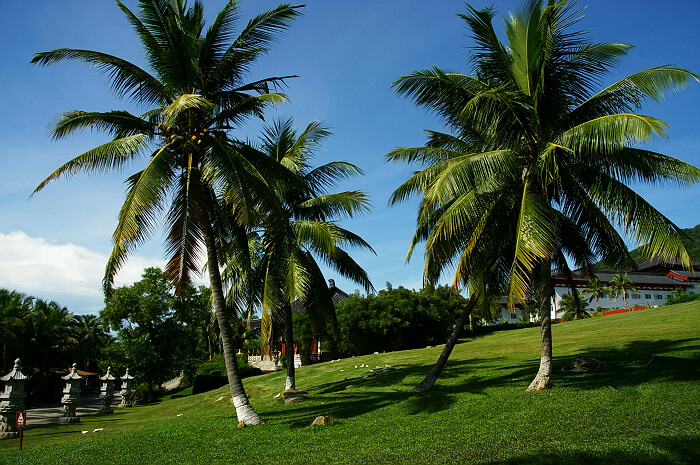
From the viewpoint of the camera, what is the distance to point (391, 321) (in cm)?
3362

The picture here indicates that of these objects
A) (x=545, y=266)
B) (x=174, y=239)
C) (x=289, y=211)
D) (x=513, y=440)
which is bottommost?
(x=513, y=440)

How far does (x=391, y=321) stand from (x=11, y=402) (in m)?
22.6

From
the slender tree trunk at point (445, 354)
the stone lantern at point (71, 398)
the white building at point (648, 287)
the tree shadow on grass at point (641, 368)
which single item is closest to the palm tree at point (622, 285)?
the white building at point (648, 287)

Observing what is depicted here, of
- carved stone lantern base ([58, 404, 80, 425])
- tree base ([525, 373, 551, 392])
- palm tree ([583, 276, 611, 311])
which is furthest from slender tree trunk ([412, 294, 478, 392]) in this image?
palm tree ([583, 276, 611, 311])

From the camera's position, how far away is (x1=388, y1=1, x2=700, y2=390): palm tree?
9.56 meters

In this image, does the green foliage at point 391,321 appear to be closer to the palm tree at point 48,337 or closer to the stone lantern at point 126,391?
Result: the stone lantern at point 126,391

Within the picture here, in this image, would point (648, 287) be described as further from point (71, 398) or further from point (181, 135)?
point (181, 135)

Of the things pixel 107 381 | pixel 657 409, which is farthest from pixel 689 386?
pixel 107 381

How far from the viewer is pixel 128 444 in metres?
10.4

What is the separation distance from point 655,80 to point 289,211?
1035 cm

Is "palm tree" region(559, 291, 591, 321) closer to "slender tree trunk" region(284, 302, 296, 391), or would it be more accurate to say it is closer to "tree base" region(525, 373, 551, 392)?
"slender tree trunk" region(284, 302, 296, 391)

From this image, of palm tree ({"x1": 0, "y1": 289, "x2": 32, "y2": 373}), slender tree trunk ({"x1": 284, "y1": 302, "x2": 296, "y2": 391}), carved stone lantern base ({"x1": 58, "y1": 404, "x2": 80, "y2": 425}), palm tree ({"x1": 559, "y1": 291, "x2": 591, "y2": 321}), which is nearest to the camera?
slender tree trunk ({"x1": 284, "y1": 302, "x2": 296, "y2": 391})

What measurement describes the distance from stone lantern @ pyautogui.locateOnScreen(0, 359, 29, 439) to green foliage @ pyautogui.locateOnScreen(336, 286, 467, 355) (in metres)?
21.1

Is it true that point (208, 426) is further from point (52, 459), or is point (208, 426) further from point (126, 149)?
point (126, 149)
